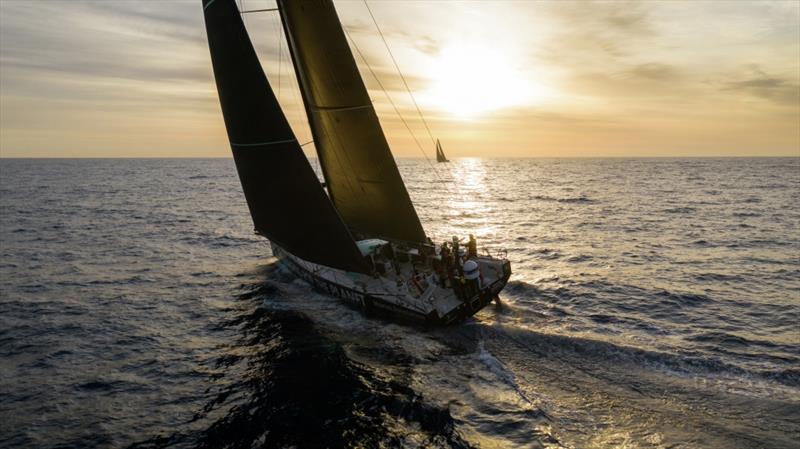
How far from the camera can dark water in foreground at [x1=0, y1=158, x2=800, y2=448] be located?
12305 millimetres

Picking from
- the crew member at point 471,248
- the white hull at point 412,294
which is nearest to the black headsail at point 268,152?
the white hull at point 412,294

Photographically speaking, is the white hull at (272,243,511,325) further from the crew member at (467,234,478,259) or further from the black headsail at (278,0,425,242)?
the black headsail at (278,0,425,242)

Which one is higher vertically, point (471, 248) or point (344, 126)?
point (344, 126)

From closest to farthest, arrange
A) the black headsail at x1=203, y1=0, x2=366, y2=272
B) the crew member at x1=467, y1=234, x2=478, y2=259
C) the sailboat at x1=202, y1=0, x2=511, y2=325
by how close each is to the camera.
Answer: the black headsail at x1=203, y1=0, x2=366, y2=272 < the sailboat at x1=202, y1=0, x2=511, y2=325 < the crew member at x1=467, y1=234, x2=478, y2=259

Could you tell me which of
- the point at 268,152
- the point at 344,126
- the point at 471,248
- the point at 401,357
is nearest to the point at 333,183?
the point at 344,126

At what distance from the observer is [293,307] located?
21.5 metres

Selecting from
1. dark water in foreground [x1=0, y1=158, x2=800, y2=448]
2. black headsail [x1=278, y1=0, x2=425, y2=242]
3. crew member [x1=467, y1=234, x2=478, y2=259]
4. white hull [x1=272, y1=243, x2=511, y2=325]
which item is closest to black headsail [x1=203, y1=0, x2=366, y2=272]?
white hull [x1=272, y1=243, x2=511, y2=325]

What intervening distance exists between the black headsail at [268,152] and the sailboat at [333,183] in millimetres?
44

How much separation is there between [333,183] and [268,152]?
543 centimetres

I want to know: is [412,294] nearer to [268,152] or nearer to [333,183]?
[333,183]

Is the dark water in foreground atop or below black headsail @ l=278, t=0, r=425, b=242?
below

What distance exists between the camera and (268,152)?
17.4 meters

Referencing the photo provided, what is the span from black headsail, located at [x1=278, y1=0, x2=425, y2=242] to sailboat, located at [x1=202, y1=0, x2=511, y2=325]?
0.04 metres

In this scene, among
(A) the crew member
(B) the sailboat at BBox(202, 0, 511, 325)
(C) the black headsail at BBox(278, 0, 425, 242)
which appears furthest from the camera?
(A) the crew member
